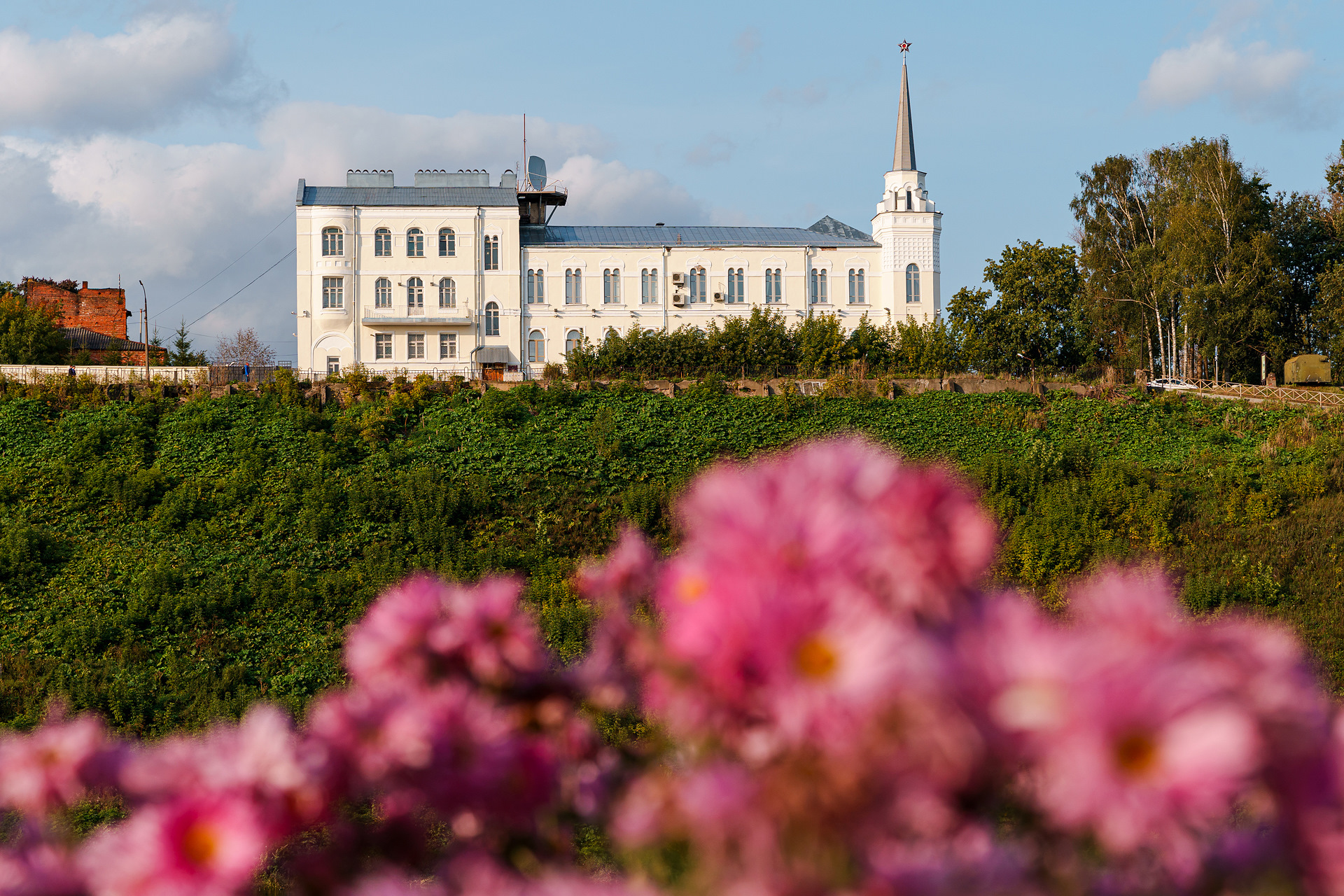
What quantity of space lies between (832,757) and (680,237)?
40111 mm

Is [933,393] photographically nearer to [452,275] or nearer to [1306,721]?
[452,275]

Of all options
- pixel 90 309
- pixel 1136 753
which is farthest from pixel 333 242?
pixel 1136 753

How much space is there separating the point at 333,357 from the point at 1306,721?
126 feet

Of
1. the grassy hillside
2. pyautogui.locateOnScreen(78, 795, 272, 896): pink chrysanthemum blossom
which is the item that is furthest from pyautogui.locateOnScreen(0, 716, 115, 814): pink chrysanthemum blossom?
the grassy hillside

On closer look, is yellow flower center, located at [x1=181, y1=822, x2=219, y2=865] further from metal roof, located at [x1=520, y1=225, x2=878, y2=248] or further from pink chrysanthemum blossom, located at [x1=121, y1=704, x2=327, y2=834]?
metal roof, located at [x1=520, y1=225, x2=878, y2=248]

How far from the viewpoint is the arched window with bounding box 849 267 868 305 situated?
39125 mm

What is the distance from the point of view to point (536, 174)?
Answer: 41.3m

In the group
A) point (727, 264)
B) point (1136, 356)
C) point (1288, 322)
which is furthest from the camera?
point (1136, 356)

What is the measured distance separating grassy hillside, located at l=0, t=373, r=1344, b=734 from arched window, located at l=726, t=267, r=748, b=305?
42.3 ft

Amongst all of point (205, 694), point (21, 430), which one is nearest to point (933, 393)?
point (205, 694)

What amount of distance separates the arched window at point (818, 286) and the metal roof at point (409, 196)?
12437 mm

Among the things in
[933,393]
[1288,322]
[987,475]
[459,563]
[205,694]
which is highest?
[1288,322]

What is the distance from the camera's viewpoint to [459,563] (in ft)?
56.6

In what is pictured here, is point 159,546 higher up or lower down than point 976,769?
lower down
